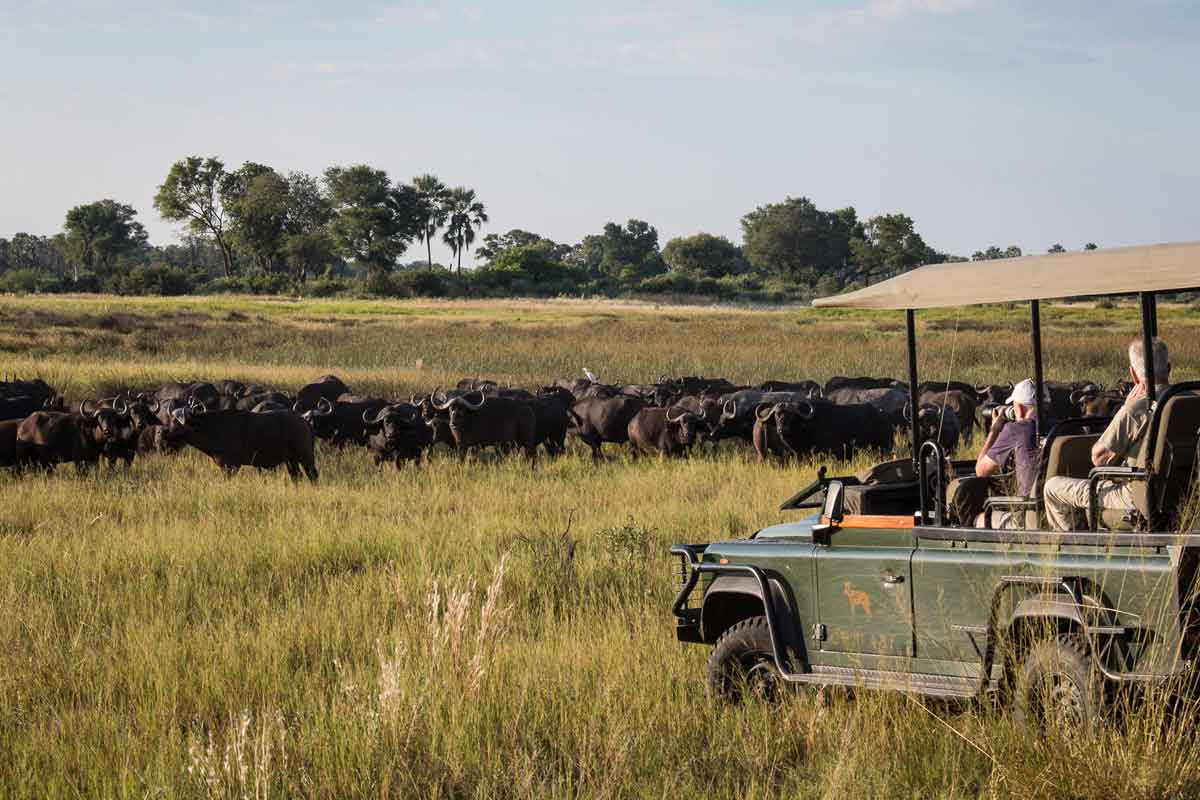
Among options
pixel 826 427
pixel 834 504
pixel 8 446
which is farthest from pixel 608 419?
pixel 834 504

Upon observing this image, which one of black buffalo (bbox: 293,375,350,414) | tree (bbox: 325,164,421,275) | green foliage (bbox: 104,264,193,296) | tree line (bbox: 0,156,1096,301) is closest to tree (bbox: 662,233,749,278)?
tree line (bbox: 0,156,1096,301)

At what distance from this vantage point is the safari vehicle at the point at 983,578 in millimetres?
4910

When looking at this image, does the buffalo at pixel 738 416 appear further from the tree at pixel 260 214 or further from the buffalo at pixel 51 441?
the tree at pixel 260 214

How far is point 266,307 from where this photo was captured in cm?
7044

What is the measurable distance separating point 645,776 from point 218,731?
7.84 feet

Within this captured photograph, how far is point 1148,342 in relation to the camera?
20.0 ft

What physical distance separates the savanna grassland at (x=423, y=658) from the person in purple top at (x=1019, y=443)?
5.82 feet

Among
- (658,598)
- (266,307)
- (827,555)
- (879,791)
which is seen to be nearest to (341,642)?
(658,598)

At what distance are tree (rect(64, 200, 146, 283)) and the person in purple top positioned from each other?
404ft

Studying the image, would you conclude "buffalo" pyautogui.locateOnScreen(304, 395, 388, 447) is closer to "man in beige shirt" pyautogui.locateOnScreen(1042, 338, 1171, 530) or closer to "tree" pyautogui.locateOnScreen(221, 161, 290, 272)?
"man in beige shirt" pyautogui.locateOnScreen(1042, 338, 1171, 530)

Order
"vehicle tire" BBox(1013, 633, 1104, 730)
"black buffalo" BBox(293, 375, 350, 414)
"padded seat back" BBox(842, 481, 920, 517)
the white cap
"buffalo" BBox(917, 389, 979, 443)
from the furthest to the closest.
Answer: "black buffalo" BBox(293, 375, 350, 414)
"buffalo" BBox(917, 389, 979, 443)
the white cap
"padded seat back" BBox(842, 481, 920, 517)
"vehicle tire" BBox(1013, 633, 1104, 730)

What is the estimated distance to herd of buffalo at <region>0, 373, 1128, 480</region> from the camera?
63.4 feet

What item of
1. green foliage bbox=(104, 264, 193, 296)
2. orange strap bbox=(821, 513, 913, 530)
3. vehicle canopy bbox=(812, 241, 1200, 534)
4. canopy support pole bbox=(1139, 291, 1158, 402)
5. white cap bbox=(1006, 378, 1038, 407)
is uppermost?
green foliage bbox=(104, 264, 193, 296)

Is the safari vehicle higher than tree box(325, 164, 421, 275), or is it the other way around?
tree box(325, 164, 421, 275)
